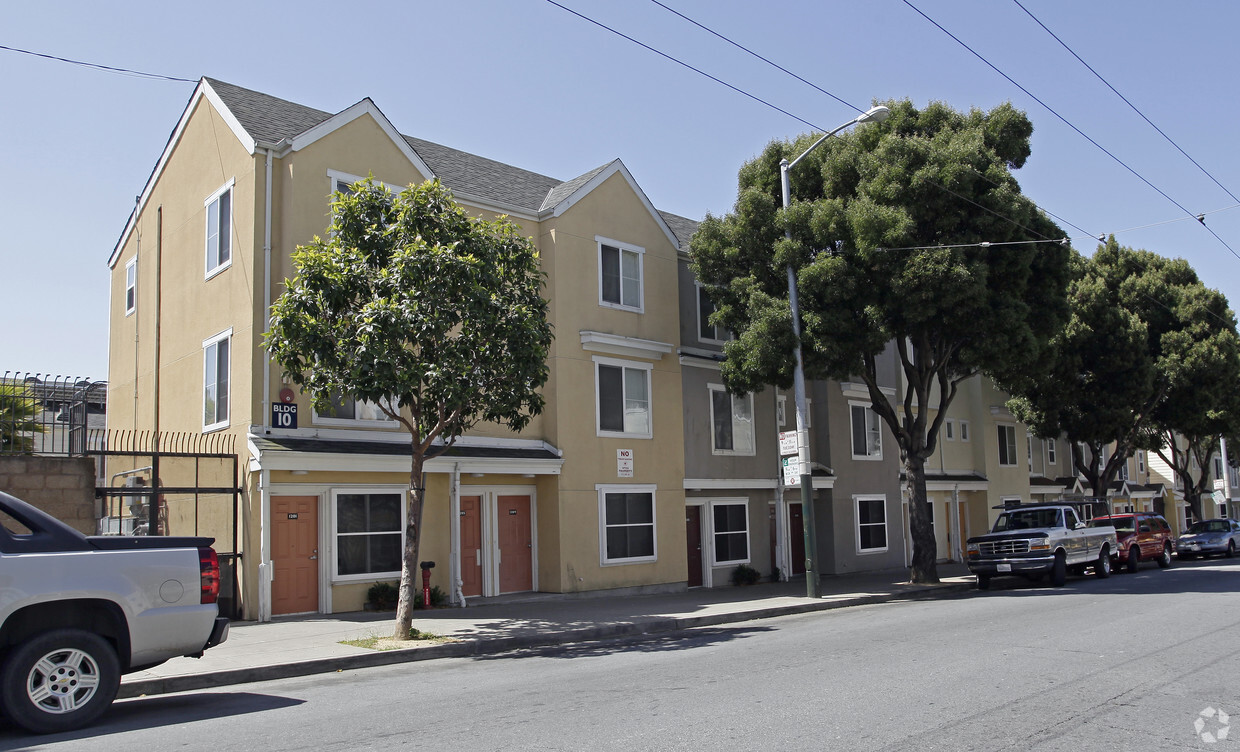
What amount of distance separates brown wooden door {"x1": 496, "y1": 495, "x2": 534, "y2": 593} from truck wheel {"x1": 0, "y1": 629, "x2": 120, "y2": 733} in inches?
441

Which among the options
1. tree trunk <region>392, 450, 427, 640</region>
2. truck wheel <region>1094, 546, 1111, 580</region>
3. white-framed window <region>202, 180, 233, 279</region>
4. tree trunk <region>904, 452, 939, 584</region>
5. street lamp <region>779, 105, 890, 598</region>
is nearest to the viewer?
tree trunk <region>392, 450, 427, 640</region>

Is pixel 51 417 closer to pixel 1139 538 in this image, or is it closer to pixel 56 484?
pixel 56 484

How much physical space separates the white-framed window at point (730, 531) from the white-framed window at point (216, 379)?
11676 millimetres

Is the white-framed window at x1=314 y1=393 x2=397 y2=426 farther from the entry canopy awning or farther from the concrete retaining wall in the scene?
the concrete retaining wall

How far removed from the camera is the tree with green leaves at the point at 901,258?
19719mm

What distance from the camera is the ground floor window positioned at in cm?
1644

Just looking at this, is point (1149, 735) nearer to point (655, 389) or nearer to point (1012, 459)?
point (655, 389)

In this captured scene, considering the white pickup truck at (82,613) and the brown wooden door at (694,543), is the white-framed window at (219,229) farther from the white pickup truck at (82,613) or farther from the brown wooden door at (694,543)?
the brown wooden door at (694,543)

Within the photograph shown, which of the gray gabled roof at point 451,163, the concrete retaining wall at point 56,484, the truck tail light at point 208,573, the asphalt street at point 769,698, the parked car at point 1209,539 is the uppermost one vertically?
the gray gabled roof at point 451,163

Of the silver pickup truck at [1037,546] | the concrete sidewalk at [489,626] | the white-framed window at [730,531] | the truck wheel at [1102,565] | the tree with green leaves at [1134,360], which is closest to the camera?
the concrete sidewalk at [489,626]

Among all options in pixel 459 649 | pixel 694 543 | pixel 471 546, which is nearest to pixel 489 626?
pixel 459 649

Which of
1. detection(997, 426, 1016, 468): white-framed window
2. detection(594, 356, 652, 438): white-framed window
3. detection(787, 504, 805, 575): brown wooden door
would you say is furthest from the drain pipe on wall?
detection(997, 426, 1016, 468): white-framed window

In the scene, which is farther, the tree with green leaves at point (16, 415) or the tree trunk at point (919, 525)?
the tree trunk at point (919, 525)

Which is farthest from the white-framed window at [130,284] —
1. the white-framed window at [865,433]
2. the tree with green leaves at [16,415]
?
the white-framed window at [865,433]
